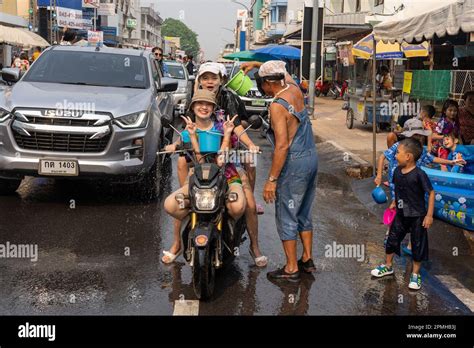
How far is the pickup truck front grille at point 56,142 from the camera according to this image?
7250 millimetres

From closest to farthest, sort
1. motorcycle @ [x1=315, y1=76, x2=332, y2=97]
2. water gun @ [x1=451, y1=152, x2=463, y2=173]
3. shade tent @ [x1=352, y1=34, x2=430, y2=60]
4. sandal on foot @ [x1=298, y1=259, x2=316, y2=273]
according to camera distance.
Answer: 1. sandal on foot @ [x1=298, y1=259, x2=316, y2=273]
2. water gun @ [x1=451, y1=152, x2=463, y2=173]
3. shade tent @ [x1=352, y1=34, x2=430, y2=60]
4. motorcycle @ [x1=315, y1=76, x2=332, y2=97]

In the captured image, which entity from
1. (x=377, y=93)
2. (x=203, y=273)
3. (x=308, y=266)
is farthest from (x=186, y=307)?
(x=377, y=93)

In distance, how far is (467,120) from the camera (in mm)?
9203

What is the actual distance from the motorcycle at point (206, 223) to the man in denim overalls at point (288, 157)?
450 millimetres

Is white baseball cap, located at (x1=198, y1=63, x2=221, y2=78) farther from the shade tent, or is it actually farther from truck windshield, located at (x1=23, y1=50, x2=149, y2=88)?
the shade tent

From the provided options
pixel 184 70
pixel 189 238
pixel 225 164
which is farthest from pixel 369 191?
pixel 184 70

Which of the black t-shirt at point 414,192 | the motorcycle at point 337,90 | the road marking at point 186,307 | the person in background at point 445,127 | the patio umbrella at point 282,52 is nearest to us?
the road marking at point 186,307

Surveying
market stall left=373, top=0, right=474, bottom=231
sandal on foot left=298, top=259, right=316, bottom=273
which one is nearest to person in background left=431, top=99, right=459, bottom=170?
market stall left=373, top=0, right=474, bottom=231

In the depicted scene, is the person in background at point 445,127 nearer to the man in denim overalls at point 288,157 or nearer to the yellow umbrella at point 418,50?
the man in denim overalls at point 288,157

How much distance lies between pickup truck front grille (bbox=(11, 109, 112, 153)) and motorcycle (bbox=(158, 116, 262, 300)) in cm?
251

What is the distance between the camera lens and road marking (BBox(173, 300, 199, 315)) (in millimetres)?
4594

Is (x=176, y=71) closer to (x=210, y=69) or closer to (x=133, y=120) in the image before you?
(x=133, y=120)

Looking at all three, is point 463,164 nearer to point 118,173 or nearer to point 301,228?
point 301,228

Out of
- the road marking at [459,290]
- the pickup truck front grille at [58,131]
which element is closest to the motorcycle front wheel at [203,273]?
the road marking at [459,290]
